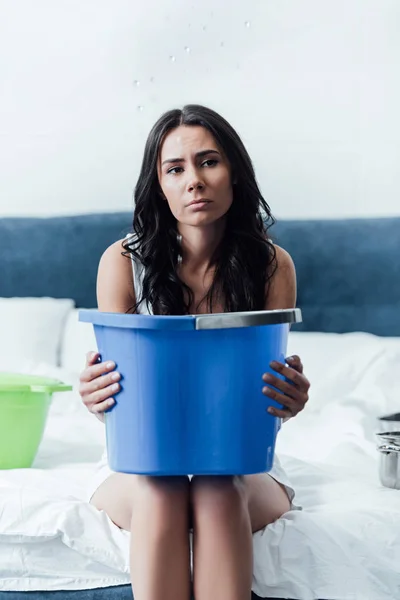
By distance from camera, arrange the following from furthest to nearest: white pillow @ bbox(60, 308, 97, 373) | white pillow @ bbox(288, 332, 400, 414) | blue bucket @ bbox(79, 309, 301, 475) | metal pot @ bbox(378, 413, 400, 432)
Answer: white pillow @ bbox(60, 308, 97, 373), white pillow @ bbox(288, 332, 400, 414), metal pot @ bbox(378, 413, 400, 432), blue bucket @ bbox(79, 309, 301, 475)

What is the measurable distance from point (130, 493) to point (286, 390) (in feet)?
1.09

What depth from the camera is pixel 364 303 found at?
8.98 ft

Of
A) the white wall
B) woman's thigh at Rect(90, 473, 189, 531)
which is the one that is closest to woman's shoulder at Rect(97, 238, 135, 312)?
woman's thigh at Rect(90, 473, 189, 531)

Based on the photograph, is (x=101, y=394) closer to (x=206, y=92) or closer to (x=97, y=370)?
(x=97, y=370)

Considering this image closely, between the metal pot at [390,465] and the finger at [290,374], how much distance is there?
0.47 metres

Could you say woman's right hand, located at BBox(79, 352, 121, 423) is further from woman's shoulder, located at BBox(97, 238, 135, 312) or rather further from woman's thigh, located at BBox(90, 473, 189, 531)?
woman's shoulder, located at BBox(97, 238, 135, 312)

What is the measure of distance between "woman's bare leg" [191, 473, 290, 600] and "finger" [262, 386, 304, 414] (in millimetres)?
149

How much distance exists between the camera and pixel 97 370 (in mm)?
1353

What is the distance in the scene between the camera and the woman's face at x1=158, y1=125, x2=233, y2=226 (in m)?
1.59

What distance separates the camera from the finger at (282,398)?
4.35 feet

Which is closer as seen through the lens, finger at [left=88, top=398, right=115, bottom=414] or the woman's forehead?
finger at [left=88, top=398, right=115, bottom=414]

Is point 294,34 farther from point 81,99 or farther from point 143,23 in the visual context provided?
point 81,99

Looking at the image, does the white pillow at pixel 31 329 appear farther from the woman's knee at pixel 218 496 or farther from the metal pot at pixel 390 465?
the woman's knee at pixel 218 496

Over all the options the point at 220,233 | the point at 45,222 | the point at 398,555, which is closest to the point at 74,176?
the point at 45,222
